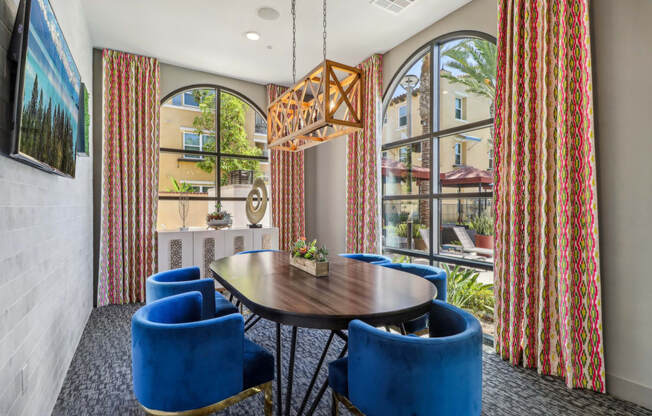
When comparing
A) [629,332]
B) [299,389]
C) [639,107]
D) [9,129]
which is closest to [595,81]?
[639,107]

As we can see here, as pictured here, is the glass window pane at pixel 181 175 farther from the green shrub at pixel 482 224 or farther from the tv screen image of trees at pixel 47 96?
the green shrub at pixel 482 224

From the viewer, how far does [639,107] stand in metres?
2.05

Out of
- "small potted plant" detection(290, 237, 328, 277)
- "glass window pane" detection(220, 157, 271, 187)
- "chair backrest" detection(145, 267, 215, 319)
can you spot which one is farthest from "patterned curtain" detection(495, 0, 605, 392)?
"glass window pane" detection(220, 157, 271, 187)

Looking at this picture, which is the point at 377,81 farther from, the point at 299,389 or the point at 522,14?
the point at 299,389

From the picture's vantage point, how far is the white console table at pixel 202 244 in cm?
419

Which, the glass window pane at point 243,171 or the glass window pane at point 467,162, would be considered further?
the glass window pane at point 243,171

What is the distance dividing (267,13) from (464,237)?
3003mm

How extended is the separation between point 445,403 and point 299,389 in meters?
1.22

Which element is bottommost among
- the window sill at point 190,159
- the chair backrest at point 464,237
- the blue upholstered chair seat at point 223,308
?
the blue upholstered chair seat at point 223,308

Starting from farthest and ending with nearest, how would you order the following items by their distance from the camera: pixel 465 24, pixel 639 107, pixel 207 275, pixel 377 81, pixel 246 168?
pixel 246 168
pixel 207 275
pixel 377 81
pixel 465 24
pixel 639 107

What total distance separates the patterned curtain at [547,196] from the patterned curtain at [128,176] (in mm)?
3994

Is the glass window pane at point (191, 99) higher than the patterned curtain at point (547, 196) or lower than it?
higher

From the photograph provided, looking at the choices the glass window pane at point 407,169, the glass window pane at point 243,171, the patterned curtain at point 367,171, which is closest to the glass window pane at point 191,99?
the glass window pane at point 243,171

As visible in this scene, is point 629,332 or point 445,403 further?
point 629,332
